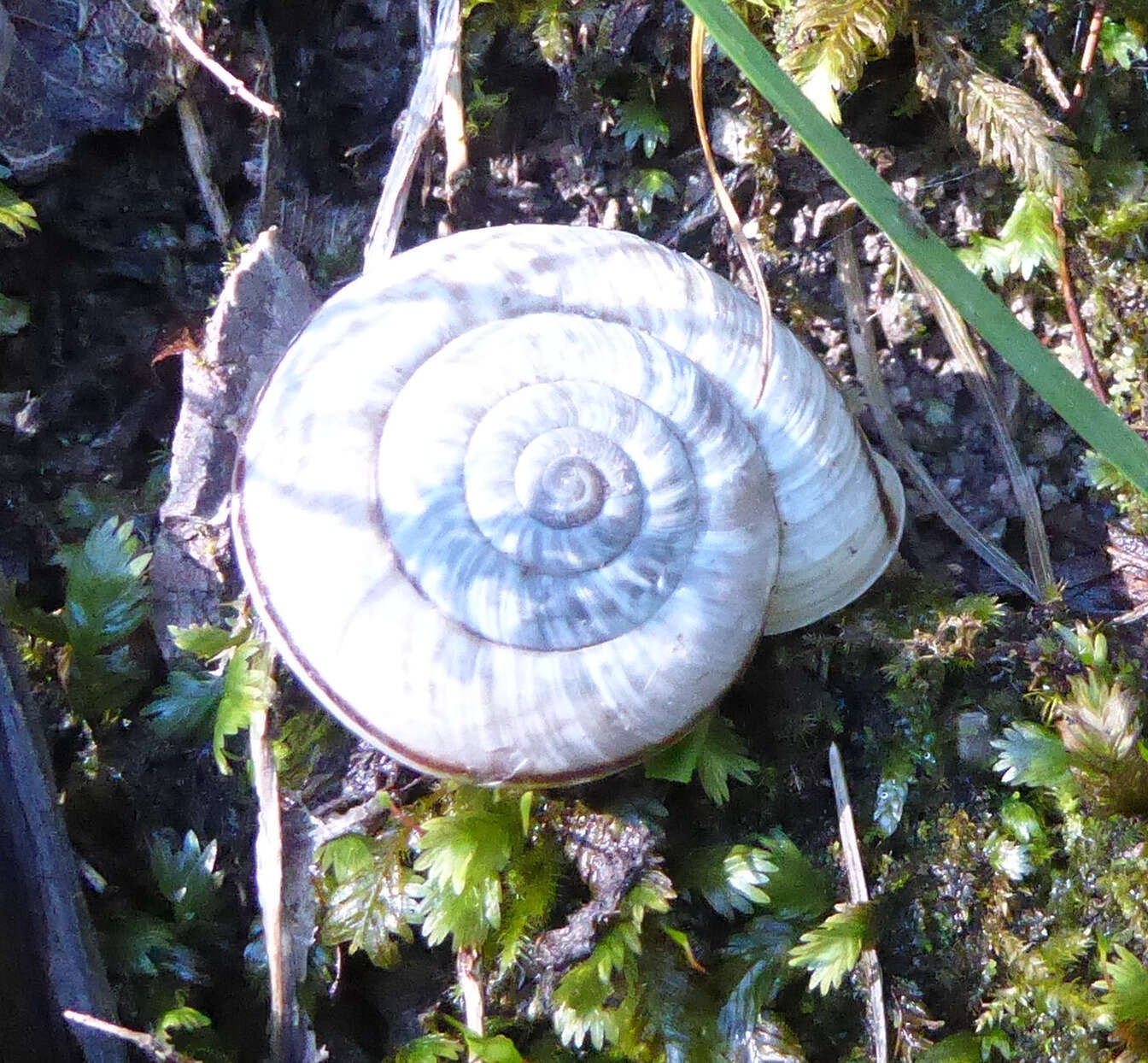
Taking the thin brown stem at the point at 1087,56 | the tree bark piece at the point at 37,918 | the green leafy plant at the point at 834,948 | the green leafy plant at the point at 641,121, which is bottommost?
the green leafy plant at the point at 834,948

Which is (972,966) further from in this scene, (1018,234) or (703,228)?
(703,228)

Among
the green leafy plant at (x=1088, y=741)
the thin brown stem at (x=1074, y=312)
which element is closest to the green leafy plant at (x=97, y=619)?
the green leafy plant at (x=1088, y=741)

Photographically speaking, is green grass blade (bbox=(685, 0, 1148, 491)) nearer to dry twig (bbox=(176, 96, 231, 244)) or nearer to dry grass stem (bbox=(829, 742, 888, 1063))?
dry grass stem (bbox=(829, 742, 888, 1063))

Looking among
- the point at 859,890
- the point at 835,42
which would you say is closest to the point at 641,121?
the point at 835,42

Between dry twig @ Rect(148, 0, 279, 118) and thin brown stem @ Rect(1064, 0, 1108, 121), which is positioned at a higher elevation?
Answer: dry twig @ Rect(148, 0, 279, 118)

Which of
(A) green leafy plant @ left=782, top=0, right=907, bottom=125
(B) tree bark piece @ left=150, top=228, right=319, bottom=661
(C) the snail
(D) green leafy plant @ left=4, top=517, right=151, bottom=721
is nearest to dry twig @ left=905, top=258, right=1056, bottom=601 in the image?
(A) green leafy plant @ left=782, top=0, right=907, bottom=125

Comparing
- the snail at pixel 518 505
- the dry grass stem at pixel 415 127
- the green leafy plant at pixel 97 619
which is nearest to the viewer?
the snail at pixel 518 505

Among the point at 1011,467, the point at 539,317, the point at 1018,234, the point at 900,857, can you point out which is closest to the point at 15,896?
the point at 539,317

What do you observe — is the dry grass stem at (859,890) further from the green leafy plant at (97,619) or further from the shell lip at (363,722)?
the green leafy plant at (97,619)
